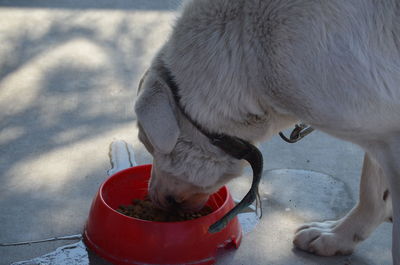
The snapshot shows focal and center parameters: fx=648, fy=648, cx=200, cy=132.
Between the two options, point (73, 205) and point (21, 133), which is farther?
point (21, 133)

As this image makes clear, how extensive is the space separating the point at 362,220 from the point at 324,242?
209mm

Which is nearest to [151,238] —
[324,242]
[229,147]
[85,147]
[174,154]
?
[174,154]

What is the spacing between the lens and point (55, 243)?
306cm

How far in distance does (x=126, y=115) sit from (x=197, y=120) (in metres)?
1.69

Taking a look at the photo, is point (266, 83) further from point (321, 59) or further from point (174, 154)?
point (174, 154)

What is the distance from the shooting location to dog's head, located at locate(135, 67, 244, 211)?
256cm

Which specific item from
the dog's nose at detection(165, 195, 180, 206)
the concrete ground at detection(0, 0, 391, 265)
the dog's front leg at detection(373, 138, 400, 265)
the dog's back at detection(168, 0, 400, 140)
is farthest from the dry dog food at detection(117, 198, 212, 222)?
the dog's front leg at detection(373, 138, 400, 265)

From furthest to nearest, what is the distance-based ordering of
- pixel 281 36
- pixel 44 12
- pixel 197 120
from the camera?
pixel 44 12 → pixel 197 120 → pixel 281 36

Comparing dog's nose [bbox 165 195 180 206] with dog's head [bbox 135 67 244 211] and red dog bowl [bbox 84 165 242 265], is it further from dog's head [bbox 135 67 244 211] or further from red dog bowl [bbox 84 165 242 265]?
red dog bowl [bbox 84 165 242 265]

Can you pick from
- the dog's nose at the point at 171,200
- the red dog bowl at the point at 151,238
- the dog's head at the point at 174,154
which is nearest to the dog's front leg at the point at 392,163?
the dog's head at the point at 174,154

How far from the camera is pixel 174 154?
8.94 ft

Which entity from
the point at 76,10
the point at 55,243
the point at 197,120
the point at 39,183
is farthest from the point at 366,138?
the point at 76,10

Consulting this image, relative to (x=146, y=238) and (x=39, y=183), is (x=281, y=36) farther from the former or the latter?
(x=39, y=183)

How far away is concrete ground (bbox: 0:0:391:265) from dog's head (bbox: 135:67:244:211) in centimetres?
36
